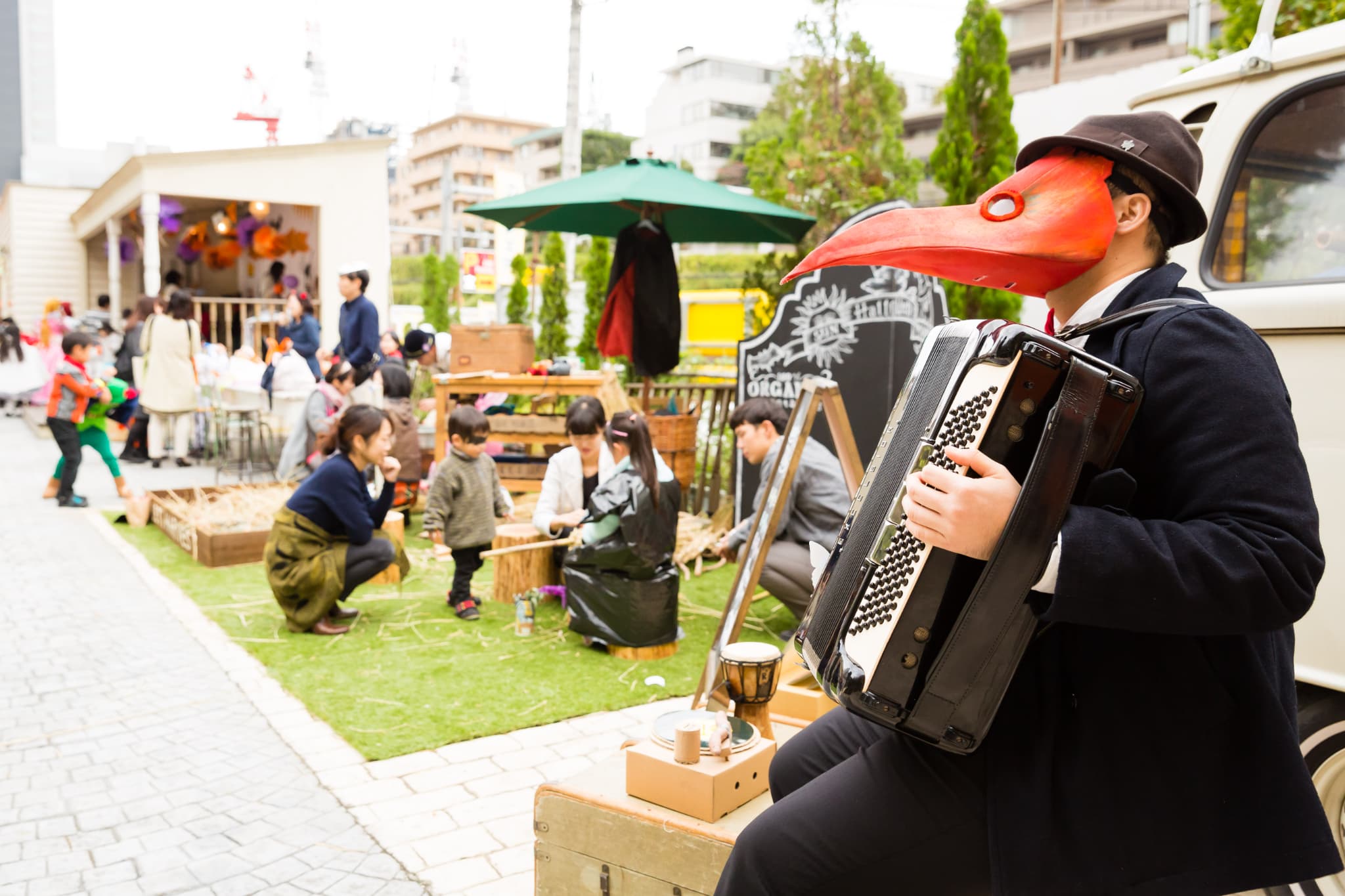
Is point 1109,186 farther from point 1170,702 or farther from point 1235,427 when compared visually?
point 1170,702

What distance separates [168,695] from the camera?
503 cm

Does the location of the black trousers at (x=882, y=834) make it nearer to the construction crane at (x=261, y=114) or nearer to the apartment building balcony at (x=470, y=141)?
the construction crane at (x=261, y=114)

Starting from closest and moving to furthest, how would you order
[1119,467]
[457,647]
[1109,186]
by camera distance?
[1119,467], [1109,186], [457,647]

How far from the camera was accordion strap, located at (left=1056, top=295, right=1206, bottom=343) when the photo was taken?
62.3 inches

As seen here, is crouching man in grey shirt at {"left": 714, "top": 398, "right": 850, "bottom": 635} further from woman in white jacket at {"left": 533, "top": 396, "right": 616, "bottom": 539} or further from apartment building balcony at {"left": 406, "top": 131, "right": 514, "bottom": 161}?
apartment building balcony at {"left": 406, "top": 131, "right": 514, "bottom": 161}

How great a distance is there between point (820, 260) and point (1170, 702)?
0.93 m

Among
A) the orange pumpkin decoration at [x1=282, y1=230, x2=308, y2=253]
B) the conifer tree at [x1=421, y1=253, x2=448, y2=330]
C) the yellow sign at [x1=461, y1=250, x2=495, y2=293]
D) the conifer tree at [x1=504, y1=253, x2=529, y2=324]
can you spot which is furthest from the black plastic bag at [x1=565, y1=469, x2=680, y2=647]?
the conifer tree at [x1=421, y1=253, x2=448, y2=330]

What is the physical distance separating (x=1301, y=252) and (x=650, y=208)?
631cm

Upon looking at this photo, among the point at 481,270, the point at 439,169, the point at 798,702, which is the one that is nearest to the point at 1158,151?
the point at 798,702

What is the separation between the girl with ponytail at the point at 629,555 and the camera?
18.3 feet

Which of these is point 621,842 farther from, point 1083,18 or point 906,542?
point 1083,18

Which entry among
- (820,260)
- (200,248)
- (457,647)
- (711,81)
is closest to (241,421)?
(457,647)

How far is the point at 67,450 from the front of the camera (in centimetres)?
981

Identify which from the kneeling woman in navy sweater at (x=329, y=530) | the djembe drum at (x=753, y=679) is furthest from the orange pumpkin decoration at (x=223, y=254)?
the djembe drum at (x=753, y=679)
